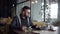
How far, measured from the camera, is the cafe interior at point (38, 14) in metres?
1.39

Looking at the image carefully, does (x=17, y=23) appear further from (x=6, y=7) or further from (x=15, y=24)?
(x=6, y=7)

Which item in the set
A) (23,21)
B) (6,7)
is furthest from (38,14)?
(6,7)

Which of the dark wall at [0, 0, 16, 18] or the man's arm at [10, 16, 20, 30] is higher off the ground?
the dark wall at [0, 0, 16, 18]

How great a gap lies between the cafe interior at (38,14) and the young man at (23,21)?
0.09 feet

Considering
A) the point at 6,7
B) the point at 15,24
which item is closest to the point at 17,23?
the point at 15,24

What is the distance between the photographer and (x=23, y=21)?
1.41 m

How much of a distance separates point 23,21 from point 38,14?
0.52 feet

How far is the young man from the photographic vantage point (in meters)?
1.40

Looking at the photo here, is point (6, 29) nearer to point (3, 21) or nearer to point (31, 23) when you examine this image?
point (3, 21)

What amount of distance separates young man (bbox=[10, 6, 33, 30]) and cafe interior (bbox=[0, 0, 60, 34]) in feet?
0.09

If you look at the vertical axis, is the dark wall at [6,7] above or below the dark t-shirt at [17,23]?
above

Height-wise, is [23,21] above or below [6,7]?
below

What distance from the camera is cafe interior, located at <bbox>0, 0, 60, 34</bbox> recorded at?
4.57 ft

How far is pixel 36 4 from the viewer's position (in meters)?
1.39
